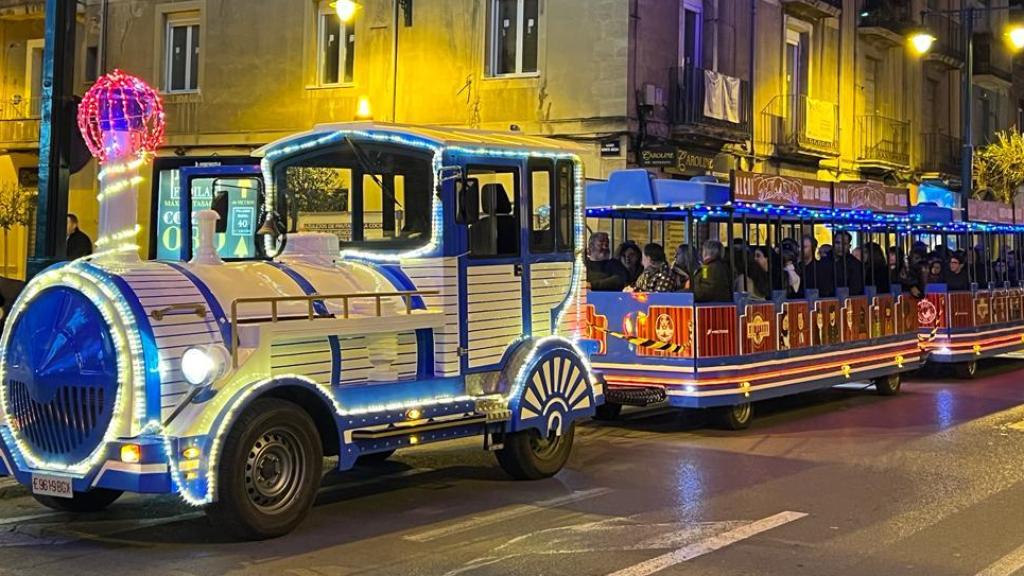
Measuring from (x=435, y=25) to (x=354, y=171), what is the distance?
13.8 meters

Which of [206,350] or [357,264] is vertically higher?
[357,264]

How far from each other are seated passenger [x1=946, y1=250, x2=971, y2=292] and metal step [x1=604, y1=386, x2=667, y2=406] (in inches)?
329

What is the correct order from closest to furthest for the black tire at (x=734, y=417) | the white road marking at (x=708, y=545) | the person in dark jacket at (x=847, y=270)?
the white road marking at (x=708, y=545) → the black tire at (x=734, y=417) → the person in dark jacket at (x=847, y=270)

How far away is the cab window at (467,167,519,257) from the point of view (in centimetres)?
866

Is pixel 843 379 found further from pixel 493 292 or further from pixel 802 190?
pixel 493 292

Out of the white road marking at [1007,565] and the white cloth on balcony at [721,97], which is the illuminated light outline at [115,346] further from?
the white cloth on balcony at [721,97]

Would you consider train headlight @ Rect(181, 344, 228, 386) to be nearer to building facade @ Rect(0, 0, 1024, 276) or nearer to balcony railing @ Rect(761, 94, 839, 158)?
building facade @ Rect(0, 0, 1024, 276)

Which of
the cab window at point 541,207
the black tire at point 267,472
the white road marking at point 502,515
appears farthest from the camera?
the cab window at point 541,207

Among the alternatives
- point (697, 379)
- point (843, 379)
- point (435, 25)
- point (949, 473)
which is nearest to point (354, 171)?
point (697, 379)

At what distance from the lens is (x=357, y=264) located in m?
8.50

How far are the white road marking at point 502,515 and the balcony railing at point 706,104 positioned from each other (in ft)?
43.5

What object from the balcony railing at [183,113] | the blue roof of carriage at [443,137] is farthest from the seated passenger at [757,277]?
the balcony railing at [183,113]

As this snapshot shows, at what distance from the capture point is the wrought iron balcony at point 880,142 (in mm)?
28219

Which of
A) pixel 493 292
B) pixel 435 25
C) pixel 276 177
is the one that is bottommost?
pixel 493 292
